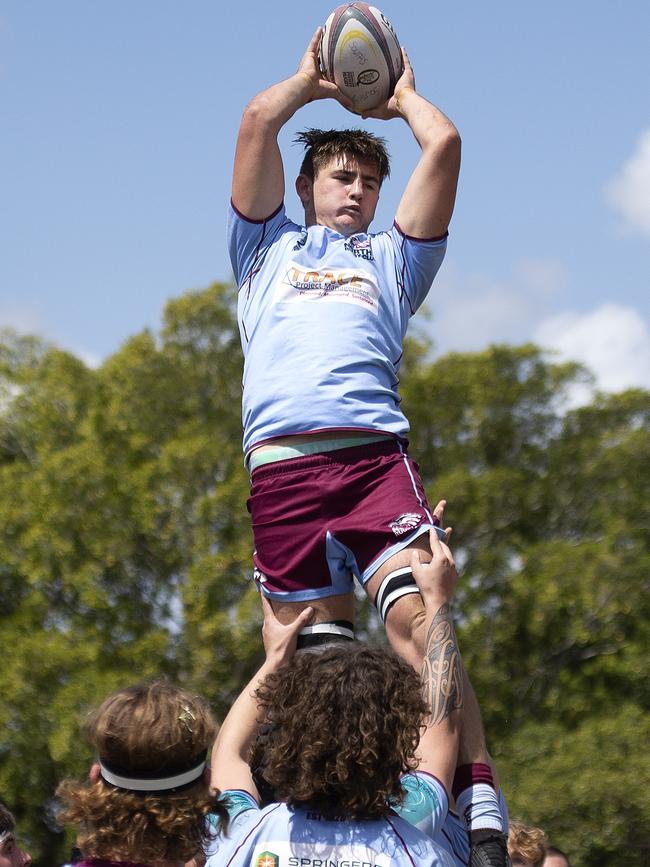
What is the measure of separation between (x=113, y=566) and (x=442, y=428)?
21.5 ft

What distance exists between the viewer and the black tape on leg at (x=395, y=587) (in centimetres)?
418

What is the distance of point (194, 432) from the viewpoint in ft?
75.4

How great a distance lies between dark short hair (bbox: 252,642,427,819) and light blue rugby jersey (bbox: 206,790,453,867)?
32 mm

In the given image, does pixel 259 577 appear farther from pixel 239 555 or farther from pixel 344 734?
pixel 239 555

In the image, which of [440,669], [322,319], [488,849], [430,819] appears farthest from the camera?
[322,319]

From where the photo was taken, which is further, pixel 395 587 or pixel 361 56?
pixel 361 56

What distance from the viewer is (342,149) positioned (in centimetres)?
502

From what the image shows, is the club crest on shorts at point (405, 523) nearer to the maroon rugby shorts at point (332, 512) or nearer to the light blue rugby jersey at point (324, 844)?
the maroon rugby shorts at point (332, 512)

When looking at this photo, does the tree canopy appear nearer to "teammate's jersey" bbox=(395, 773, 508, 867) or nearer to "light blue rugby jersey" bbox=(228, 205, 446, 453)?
"light blue rugby jersey" bbox=(228, 205, 446, 453)

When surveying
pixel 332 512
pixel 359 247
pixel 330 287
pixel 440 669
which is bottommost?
pixel 440 669

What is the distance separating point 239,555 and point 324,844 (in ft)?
59.3

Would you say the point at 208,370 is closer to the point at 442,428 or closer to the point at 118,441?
the point at 118,441

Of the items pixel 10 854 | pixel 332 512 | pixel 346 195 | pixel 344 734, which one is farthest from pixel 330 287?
pixel 10 854

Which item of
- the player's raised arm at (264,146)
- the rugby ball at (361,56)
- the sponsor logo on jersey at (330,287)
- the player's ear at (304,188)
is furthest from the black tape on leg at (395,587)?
the rugby ball at (361,56)
